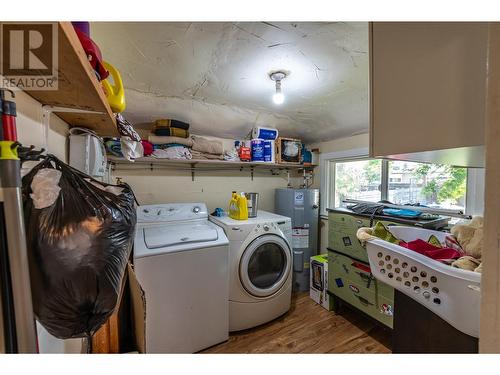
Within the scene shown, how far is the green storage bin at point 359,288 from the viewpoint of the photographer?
174cm

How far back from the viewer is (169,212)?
79.4 inches

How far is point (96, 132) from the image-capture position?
3.84 ft

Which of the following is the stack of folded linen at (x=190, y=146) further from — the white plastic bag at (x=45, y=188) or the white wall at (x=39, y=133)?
the white plastic bag at (x=45, y=188)

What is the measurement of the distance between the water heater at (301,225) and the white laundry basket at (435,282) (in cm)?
183

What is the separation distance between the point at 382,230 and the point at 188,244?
1298 mm

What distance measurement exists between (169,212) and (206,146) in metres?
0.76

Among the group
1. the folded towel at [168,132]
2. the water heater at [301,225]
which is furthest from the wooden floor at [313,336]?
the folded towel at [168,132]

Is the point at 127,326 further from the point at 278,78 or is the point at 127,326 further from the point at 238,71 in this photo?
the point at 278,78

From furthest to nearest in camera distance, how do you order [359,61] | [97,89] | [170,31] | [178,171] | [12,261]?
[178,171] → [359,61] → [170,31] → [97,89] → [12,261]

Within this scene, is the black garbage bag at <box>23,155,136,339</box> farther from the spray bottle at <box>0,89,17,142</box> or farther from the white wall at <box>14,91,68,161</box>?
the white wall at <box>14,91,68,161</box>

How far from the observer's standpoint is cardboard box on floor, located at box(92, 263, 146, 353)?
123cm

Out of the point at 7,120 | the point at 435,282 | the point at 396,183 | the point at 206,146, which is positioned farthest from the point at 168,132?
the point at 396,183
